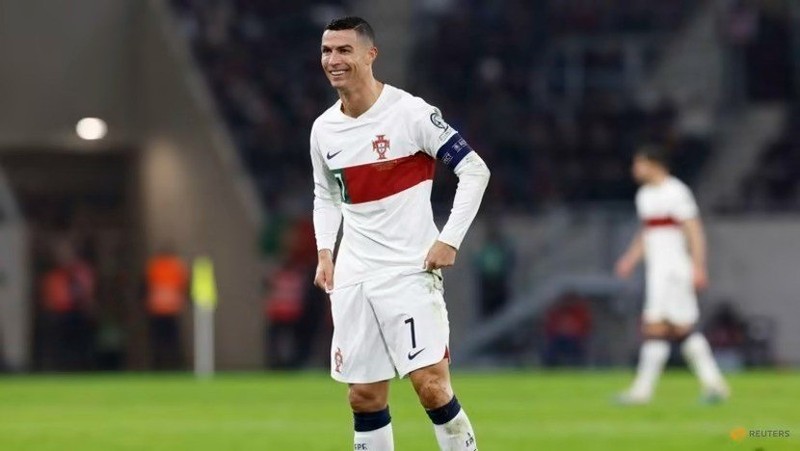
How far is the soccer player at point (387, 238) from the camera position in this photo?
27.8 feet

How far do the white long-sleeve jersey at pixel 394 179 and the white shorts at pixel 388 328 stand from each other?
0.08 meters

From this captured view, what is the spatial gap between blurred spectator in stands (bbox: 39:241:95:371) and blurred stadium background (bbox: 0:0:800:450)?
0.16ft

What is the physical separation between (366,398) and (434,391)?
15.0 inches

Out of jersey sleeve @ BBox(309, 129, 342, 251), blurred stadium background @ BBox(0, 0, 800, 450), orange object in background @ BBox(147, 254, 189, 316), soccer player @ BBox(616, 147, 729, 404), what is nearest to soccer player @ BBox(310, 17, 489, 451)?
jersey sleeve @ BBox(309, 129, 342, 251)

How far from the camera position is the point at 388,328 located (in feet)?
28.0

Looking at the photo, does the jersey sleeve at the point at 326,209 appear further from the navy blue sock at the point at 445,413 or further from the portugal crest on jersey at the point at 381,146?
the navy blue sock at the point at 445,413

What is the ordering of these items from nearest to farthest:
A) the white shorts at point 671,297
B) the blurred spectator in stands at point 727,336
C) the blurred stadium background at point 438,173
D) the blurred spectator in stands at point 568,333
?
the white shorts at point 671,297, the blurred spectator in stands at point 727,336, the blurred spectator in stands at point 568,333, the blurred stadium background at point 438,173

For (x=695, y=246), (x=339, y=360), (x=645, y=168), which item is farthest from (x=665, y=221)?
(x=339, y=360)

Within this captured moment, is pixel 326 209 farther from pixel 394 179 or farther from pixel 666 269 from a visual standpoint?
pixel 666 269

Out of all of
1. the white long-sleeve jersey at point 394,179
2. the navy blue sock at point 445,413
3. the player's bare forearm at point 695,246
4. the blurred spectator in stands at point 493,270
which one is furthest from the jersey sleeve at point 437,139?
the blurred spectator in stands at point 493,270

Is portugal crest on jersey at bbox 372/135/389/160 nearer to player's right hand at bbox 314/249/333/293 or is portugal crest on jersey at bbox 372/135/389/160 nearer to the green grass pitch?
player's right hand at bbox 314/249/333/293

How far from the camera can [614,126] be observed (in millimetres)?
30703

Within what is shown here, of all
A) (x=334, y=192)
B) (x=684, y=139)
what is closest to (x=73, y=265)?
(x=684, y=139)

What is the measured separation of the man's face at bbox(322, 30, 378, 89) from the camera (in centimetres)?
855
